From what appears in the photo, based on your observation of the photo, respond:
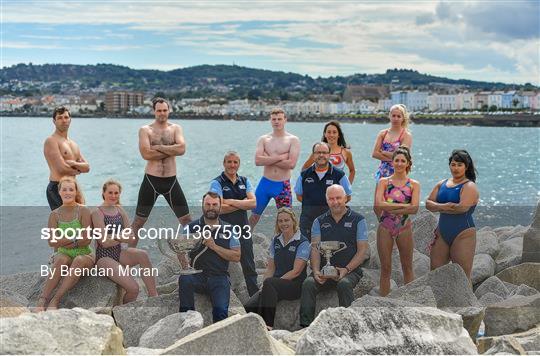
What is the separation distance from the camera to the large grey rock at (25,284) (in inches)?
380

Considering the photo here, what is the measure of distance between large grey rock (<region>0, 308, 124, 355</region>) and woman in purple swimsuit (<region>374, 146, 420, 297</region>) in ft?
10.1

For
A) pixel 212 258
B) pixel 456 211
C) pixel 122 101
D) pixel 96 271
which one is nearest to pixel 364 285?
pixel 456 211

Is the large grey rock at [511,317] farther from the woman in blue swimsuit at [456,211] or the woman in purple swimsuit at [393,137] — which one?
the woman in purple swimsuit at [393,137]

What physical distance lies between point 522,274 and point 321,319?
4.58 meters

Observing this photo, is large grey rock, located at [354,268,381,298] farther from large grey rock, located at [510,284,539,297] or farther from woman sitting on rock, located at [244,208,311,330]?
large grey rock, located at [510,284,539,297]

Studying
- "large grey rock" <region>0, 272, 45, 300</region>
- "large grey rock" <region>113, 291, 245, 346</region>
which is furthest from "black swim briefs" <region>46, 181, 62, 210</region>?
"large grey rock" <region>113, 291, 245, 346</region>

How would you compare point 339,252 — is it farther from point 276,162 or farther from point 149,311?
point 149,311

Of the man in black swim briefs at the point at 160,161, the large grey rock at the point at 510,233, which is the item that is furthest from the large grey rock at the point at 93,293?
the large grey rock at the point at 510,233

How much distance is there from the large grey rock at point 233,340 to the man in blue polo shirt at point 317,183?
2.35 m

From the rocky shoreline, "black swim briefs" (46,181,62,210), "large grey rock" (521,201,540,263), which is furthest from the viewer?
"large grey rock" (521,201,540,263)

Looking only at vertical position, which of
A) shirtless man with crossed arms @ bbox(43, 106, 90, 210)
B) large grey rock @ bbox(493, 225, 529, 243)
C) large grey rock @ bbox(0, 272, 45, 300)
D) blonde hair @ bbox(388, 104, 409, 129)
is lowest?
large grey rock @ bbox(493, 225, 529, 243)

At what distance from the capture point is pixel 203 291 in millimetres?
7930

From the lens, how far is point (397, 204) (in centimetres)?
811

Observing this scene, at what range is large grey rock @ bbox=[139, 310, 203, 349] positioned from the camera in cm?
718
